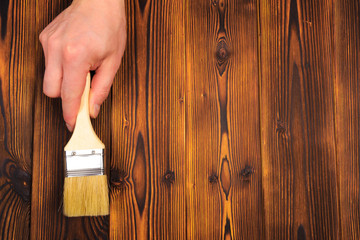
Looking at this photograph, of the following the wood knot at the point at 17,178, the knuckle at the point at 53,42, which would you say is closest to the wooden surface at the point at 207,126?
the wood knot at the point at 17,178

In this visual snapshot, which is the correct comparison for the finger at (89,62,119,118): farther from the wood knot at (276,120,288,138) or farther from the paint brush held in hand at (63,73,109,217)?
the wood knot at (276,120,288,138)

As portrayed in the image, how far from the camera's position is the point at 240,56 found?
0.71 meters

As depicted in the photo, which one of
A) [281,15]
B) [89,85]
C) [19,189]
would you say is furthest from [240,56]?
[19,189]

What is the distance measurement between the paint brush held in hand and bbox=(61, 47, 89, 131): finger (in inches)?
0.6

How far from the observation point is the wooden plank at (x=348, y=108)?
694 millimetres

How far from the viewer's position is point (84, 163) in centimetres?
58

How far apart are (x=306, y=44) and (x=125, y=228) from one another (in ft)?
1.98

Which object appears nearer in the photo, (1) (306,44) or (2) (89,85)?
(2) (89,85)

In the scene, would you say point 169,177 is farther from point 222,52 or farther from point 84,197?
point 222,52

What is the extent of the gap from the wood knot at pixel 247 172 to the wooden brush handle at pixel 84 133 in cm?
32

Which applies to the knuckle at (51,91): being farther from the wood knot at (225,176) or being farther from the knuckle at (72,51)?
the wood knot at (225,176)

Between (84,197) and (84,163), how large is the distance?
6 centimetres

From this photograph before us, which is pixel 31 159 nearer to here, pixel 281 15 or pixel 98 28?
pixel 98 28

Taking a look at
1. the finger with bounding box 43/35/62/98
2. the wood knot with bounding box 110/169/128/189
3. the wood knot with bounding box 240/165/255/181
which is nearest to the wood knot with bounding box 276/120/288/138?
the wood knot with bounding box 240/165/255/181
